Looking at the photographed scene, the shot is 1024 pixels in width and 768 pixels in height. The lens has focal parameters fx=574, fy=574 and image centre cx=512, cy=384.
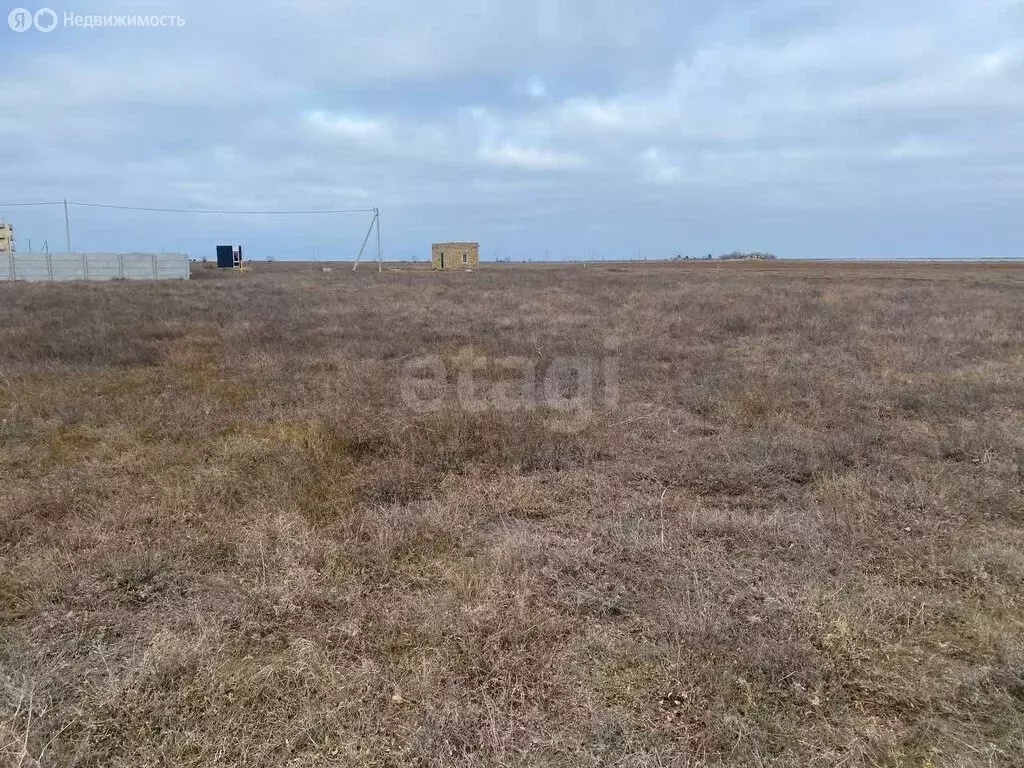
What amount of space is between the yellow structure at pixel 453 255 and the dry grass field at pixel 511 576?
45.0 m

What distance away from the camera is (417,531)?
3578mm

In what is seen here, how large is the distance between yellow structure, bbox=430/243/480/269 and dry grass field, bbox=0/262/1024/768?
45047mm

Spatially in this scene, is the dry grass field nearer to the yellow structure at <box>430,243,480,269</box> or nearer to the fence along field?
the fence along field

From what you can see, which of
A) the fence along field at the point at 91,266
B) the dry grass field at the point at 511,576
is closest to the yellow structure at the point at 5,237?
the fence along field at the point at 91,266

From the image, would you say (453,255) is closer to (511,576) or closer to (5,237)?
(5,237)

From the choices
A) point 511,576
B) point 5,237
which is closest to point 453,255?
point 5,237

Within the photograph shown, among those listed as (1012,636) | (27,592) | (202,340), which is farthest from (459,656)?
(202,340)

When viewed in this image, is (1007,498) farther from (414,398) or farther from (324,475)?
(414,398)

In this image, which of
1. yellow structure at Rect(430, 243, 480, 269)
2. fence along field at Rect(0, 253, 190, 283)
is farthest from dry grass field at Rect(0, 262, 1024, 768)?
yellow structure at Rect(430, 243, 480, 269)

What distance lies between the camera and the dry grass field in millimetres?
2109

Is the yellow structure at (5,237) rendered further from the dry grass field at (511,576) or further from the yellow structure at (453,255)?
the dry grass field at (511,576)

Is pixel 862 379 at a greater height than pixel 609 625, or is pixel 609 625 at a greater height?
pixel 862 379

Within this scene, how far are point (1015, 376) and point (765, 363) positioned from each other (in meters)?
3.15

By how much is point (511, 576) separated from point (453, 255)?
50317 mm
